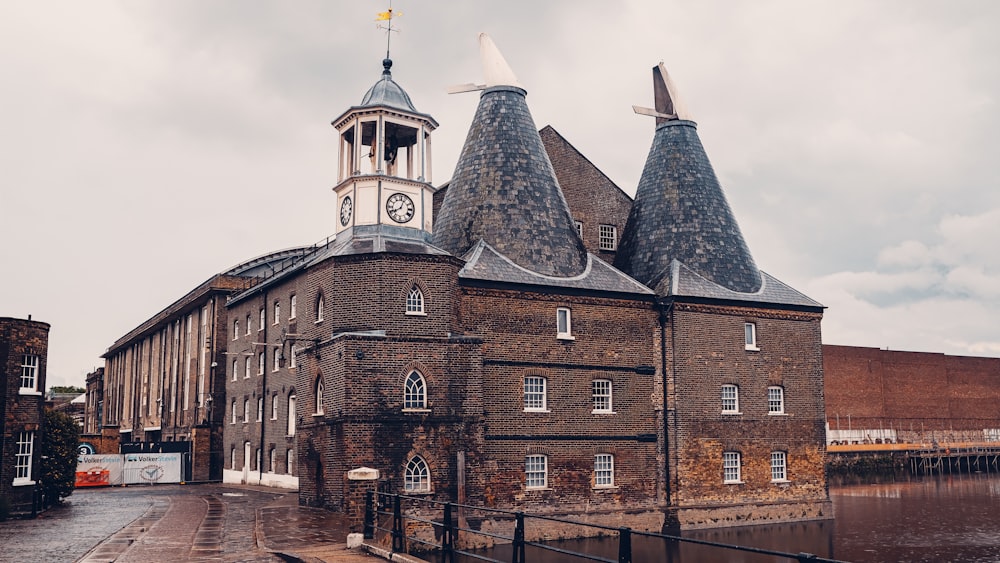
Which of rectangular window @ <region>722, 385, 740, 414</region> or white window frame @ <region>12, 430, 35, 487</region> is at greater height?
rectangular window @ <region>722, 385, 740, 414</region>

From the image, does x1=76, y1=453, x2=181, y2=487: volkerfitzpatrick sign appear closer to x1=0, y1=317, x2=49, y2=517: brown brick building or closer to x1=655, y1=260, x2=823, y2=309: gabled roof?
x1=0, y1=317, x2=49, y2=517: brown brick building

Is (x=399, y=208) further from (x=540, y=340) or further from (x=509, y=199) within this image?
(x=540, y=340)

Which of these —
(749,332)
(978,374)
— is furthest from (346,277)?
(978,374)

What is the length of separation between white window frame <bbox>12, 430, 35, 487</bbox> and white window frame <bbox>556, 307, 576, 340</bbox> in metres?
15.2

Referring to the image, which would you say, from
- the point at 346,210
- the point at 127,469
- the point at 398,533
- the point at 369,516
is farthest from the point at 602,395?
the point at 127,469

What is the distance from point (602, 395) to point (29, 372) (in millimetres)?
16512

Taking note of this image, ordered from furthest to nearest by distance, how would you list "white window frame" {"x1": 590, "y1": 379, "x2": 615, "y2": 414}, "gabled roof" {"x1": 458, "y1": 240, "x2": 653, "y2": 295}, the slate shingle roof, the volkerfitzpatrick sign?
the volkerfitzpatrick sign < the slate shingle roof < "white window frame" {"x1": 590, "y1": 379, "x2": 615, "y2": 414} < "gabled roof" {"x1": 458, "y1": 240, "x2": 653, "y2": 295}

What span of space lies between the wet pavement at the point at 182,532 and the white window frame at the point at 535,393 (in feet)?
22.2

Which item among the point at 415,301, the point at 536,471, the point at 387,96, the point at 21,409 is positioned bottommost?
the point at 536,471

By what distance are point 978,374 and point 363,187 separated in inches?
2455

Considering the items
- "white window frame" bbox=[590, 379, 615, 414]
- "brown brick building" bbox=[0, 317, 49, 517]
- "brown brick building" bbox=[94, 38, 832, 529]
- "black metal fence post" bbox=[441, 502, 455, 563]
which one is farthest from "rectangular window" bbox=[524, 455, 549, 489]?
"brown brick building" bbox=[0, 317, 49, 517]

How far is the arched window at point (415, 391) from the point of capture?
2486 cm

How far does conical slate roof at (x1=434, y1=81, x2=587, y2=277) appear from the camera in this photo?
29.5m

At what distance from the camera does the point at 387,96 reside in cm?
2900
